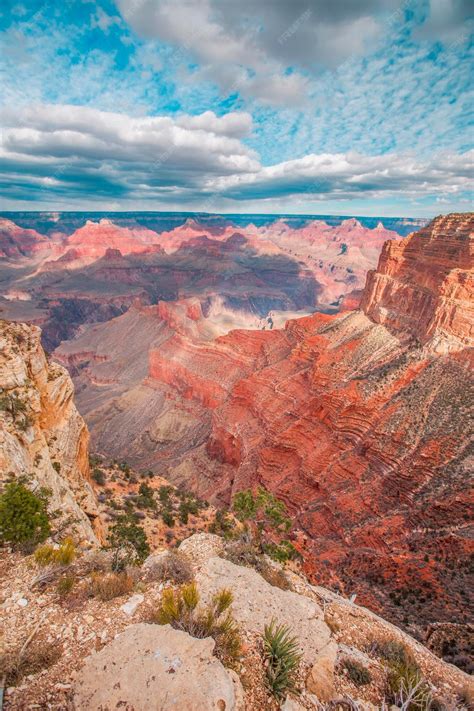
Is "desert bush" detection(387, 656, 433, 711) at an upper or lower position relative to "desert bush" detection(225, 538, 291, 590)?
upper

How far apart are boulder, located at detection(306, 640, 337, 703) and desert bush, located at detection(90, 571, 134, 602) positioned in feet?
15.1

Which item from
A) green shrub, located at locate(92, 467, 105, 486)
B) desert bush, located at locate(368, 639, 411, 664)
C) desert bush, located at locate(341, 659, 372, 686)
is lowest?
green shrub, located at locate(92, 467, 105, 486)

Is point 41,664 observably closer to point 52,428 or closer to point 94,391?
point 52,428

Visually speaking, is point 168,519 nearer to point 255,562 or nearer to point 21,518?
point 255,562

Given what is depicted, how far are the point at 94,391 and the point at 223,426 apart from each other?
4788 cm

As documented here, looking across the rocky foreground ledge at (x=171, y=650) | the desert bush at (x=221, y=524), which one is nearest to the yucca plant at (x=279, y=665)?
the rocky foreground ledge at (x=171, y=650)

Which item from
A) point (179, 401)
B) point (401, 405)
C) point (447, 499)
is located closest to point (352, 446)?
point (401, 405)

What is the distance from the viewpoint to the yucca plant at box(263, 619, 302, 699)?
23.0ft

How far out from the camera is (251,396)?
43062mm

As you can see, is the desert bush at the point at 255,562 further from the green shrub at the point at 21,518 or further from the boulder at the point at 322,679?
the green shrub at the point at 21,518

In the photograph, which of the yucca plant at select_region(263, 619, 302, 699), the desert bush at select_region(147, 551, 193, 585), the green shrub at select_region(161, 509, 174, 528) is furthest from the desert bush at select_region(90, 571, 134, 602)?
the green shrub at select_region(161, 509, 174, 528)

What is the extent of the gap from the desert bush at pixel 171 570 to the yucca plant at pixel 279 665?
9.82 ft

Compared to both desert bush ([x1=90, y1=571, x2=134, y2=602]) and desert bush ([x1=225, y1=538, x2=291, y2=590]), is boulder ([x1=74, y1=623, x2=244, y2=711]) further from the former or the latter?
desert bush ([x1=225, y1=538, x2=291, y2=590])

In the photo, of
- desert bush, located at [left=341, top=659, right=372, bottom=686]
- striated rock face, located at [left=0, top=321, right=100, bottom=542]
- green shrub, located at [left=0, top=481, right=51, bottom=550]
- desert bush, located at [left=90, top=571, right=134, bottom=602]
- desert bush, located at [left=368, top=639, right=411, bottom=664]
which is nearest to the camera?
desert bush, located at [left=341, top=659, right=372, bottom=686]
